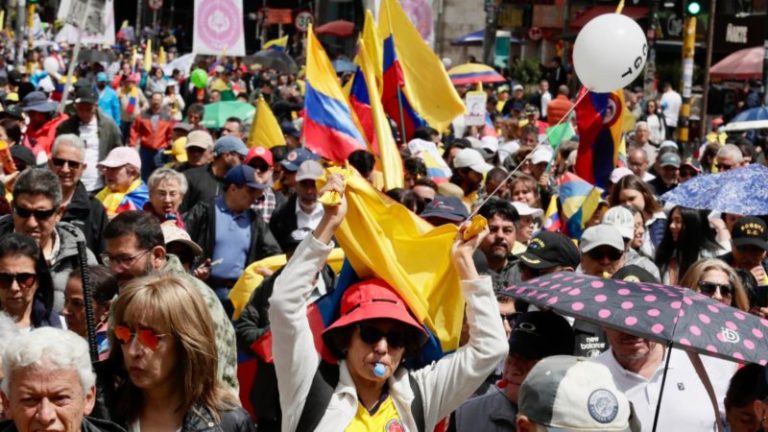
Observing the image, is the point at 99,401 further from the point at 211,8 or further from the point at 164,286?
the point at 211,8

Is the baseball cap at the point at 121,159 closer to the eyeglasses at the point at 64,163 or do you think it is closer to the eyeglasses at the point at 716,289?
the eyeglasses at the point at 64,163

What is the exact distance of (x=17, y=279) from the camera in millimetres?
5531

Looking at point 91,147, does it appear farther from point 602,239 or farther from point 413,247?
point 413,247

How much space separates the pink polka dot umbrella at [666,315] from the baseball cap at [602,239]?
6.58 feet

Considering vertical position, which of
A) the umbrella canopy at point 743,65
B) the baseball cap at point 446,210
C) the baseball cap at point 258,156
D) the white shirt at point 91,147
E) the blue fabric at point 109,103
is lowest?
the umbrella canopy at point 743,65

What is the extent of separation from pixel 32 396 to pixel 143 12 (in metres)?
66.7

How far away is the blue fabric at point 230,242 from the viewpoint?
29.6ft

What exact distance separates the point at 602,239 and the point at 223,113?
11166 mm

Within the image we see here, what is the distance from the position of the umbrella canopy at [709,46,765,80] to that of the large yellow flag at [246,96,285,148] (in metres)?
16.7


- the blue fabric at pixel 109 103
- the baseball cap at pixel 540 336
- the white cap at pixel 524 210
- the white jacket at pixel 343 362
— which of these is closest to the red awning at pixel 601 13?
the blue fabric at pixel 109 103

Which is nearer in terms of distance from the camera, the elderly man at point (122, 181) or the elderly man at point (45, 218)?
the elderly man at point (45, 218)

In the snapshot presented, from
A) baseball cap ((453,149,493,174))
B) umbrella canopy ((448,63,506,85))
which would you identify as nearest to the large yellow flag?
baseball cap ((453,149,493,174))

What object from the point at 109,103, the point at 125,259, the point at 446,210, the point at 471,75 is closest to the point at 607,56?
the point at 446,210

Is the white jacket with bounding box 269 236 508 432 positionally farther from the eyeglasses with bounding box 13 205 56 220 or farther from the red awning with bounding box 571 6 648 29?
the red awning with bounding box 571 6 648 29
